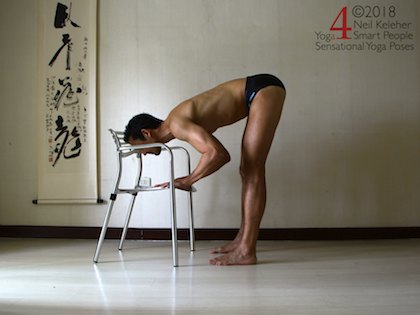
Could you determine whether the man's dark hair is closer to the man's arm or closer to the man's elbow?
the man's arm

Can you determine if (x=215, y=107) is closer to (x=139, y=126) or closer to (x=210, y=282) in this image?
(x=139, y=126)

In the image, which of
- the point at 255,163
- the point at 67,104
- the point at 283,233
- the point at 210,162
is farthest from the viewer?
the point at 67,104

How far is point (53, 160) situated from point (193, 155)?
1077 millimetres

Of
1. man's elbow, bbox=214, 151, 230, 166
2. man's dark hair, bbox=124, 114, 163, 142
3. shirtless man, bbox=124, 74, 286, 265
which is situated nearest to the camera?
man's elbow, bbox=214, 151, 230, 166

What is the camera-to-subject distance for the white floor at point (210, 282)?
4.12 feet

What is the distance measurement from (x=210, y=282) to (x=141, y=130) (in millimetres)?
914

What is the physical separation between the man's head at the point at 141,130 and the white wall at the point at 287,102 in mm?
746

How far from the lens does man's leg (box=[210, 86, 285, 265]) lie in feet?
6.41

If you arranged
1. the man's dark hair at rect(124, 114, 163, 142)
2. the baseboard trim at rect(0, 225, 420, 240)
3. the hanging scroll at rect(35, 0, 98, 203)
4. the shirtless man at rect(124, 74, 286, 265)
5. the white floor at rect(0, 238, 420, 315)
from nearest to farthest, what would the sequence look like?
the white floor at rect(0, 238, 420, 315)
the shirtless man at rect(124, 74, 286, 265)
the man's dark hair at rect(124, 114, 163, 142)
the baseboard trim at rect(0, 225, 420, 240)
the hanging scroll at rect(35, 0, 98, 203)

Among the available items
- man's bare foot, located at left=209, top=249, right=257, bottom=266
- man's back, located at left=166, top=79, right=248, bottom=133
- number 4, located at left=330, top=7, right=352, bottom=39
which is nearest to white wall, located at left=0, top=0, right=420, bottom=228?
number 4, located at left=330, top=7, right=352, bottom=39

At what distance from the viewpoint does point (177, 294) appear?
1.41 meters

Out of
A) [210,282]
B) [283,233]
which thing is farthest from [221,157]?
[283,233]

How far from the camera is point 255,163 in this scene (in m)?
1.99

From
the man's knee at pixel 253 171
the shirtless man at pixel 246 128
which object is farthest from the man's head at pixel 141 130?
the man's knee at pixel 253 171
